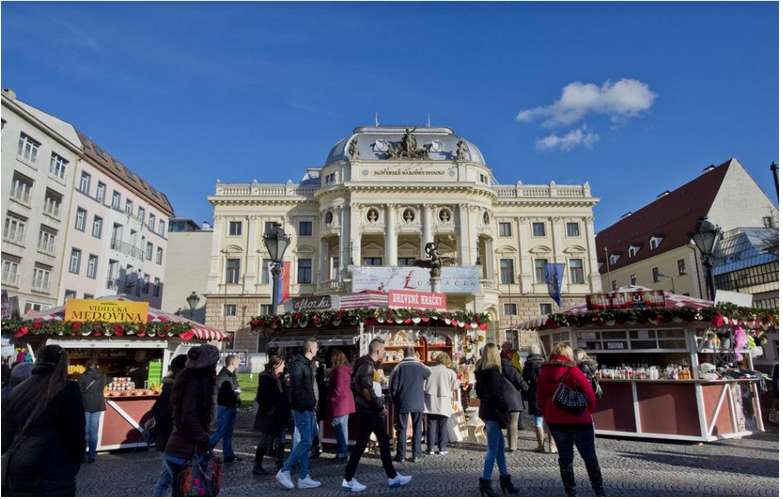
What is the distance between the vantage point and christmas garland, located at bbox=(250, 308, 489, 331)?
12.3m

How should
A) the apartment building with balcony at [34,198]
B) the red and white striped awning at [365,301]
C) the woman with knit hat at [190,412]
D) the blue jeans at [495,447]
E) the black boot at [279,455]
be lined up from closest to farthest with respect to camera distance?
the woman with knit hat at [190,412] → the blue jeans at [495,447] → the black boot at [279,455] → the red and white striped awning at [365,301] → the apartment building with balcony at [34,198]

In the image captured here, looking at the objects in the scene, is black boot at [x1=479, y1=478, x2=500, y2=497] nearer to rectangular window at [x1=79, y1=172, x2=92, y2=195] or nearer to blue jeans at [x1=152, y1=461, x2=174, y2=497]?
blue jeans at [x1=152, y1=461, x2=174, y2=497]

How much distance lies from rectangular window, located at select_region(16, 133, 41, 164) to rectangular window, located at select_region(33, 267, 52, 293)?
6.87 m

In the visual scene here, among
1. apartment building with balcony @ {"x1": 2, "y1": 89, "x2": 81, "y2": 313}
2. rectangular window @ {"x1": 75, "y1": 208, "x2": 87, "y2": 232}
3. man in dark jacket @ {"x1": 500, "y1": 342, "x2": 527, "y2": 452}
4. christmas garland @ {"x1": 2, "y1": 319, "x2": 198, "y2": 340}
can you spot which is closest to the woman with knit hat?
man in dark jacket @ {"x1": 500, "y1": 342, "x2": 527, "y2": 452}

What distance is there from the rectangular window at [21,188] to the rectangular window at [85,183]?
479 centimetres

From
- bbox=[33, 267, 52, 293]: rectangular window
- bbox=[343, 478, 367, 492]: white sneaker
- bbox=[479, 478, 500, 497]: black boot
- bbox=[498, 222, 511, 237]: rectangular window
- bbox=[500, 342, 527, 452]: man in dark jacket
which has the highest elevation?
bbox=[498, 222, 511, 237]: rectangular window

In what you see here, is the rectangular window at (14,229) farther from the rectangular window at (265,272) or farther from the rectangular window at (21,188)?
the rectangular window at (265,272)

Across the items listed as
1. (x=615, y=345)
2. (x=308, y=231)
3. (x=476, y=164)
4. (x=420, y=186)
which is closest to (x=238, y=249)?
(x=308, y=231)

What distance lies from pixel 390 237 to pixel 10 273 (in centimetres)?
2559

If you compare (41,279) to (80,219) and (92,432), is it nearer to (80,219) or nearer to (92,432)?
(80,219)

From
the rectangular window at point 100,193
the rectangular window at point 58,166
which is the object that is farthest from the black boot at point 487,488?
the rectangular window at point 100,193

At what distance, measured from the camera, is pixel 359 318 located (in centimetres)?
1227

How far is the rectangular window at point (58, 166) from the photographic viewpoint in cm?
3364

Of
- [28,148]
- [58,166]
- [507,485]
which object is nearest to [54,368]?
[507,485]
